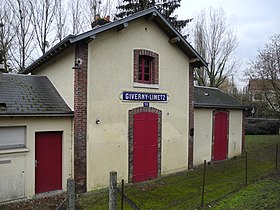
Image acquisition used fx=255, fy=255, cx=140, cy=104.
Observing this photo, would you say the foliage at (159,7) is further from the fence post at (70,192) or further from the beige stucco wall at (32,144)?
the fence post at (70,192)

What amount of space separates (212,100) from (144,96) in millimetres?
6103

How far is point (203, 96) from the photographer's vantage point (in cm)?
1505

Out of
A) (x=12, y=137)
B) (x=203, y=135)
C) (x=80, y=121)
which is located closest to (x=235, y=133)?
(x=203, y=135)

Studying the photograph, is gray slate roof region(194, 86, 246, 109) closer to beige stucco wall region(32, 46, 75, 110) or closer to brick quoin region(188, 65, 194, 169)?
brick quoin region(188, 65, 194, 169)

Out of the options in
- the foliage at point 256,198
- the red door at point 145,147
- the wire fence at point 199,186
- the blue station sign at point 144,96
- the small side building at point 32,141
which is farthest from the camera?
the red door at point 145,147

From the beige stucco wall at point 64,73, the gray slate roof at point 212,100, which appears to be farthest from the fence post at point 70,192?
the gray slate roof at point 212,100

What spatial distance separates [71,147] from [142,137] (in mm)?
2916

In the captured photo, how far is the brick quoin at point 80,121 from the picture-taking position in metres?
8.61

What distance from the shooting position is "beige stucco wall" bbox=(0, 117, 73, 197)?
7.90 metres

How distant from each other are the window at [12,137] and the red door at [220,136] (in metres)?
10.1

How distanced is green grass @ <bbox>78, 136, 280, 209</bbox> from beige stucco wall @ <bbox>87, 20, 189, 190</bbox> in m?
0.76

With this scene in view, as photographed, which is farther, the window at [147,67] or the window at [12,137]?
the window at [147,67]

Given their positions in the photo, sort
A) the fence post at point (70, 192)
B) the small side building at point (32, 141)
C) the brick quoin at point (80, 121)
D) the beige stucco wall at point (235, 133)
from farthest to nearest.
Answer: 1. the beige stucco wall at point (235, 133)
2. the brick quoin at point (80, 121)
3. the small side building at point (32, 141)
4. the fence post at point (70, 192)

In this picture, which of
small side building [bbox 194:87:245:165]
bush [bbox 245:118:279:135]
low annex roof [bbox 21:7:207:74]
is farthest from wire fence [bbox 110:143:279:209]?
bush [bbox 245:118:279:135]
